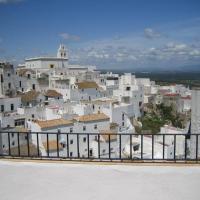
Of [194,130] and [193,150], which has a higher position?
[194,130]

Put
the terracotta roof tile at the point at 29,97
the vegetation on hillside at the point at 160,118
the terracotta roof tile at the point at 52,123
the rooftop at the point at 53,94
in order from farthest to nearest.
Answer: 1. the rooftop at the point at 53,94
2. the terracotta roof tile at the point at 29,97
3. the vegetation on hillside at the point at 160,118
4. the terracotta roof tile at the point at 52,123

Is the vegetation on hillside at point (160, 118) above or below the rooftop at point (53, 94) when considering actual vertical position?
below

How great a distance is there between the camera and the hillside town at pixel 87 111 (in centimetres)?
1928

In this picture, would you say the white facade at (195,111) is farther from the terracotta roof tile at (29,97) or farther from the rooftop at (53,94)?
the rooftop at (53,94)

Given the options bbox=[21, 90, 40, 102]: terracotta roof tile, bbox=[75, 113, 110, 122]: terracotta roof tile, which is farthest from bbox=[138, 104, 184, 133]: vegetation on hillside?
bbox=[21, 90, 40, 102]: terracotta roof tile

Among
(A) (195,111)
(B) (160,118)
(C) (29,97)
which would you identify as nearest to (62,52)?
(C) (29,97)

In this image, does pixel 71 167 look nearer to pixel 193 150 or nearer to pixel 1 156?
pixel 1 156

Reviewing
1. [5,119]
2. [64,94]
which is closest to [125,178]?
[5,119]

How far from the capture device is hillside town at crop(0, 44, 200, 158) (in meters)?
19.3

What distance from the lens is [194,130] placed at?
7043 mm

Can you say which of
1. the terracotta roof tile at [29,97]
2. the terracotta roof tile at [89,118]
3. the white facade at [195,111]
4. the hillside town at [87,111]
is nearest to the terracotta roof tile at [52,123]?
the hillside town at [87,111]

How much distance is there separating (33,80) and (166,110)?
19.6 m

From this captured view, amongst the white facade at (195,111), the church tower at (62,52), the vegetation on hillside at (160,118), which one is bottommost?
the vegetation on hillside at (160,118)

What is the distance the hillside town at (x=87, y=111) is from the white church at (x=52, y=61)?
11654 millimetres
